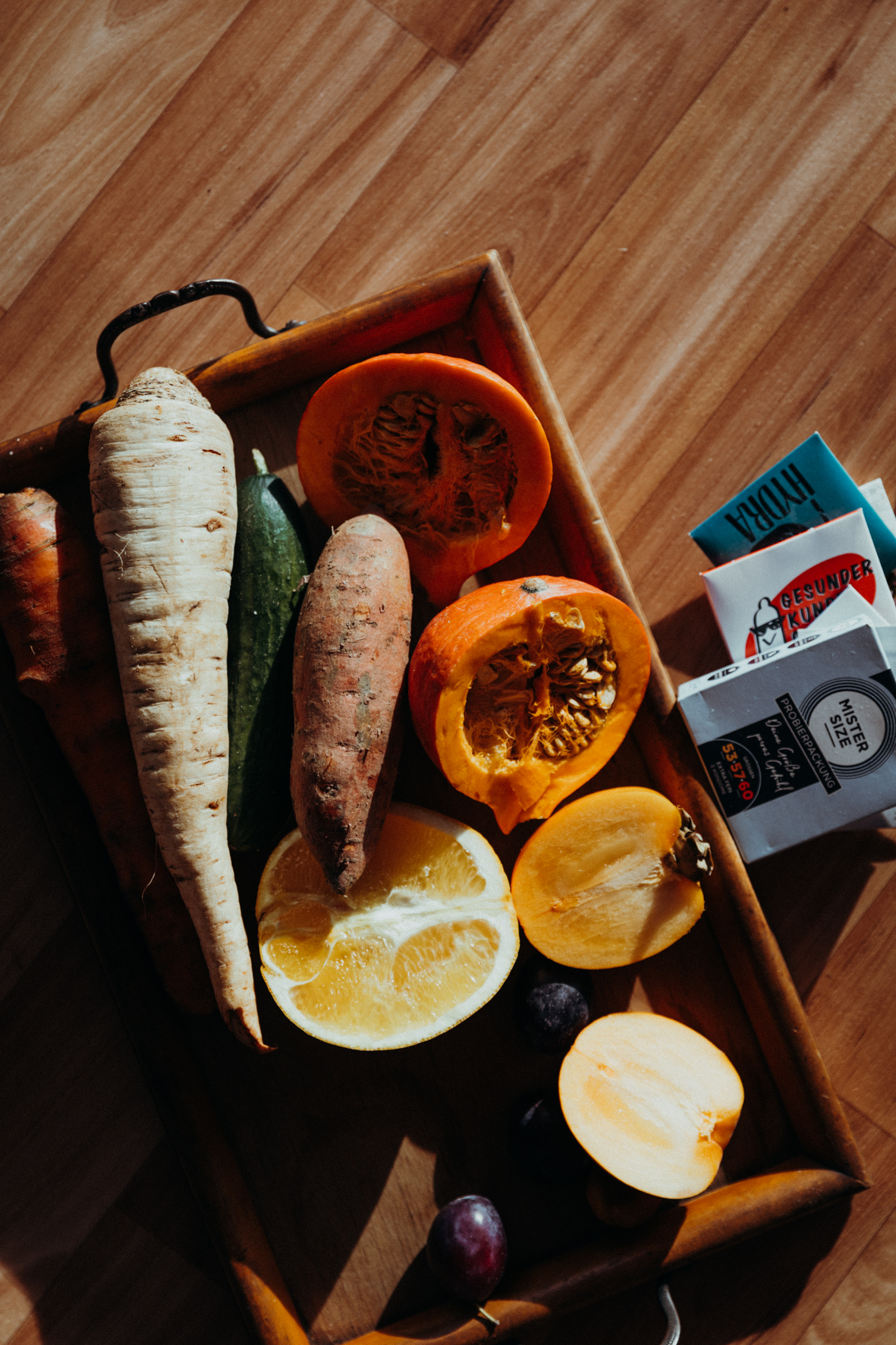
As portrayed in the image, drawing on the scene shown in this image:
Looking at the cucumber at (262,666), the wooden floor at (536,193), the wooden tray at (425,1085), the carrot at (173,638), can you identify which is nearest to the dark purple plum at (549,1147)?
the wooden tray at (425,1085)

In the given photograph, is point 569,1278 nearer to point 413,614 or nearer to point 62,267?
point 413,614

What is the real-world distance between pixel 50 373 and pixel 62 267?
18cm

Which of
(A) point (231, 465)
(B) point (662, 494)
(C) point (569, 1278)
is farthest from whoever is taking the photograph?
(B) point (662, 494)

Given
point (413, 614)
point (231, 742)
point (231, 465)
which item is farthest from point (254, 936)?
point (231, 465)

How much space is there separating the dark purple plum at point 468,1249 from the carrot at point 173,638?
34 centimetres

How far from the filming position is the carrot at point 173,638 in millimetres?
1026

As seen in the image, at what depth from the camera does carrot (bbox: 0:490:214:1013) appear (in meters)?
1.06

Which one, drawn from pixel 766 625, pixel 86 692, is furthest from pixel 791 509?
pixel 86 692

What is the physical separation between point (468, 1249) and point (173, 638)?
87cm

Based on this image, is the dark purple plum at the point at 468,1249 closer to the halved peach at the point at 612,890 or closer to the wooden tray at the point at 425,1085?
the wooden tray at the point at 425,1085

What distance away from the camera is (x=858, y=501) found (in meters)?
1.15

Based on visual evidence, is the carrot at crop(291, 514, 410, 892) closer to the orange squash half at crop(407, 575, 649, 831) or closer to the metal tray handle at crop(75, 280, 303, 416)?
the orange squash half at crop(407, 575, 649, 831)

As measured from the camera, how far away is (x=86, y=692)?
1082 millimetres

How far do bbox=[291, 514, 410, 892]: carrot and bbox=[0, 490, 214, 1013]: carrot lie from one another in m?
0.24
